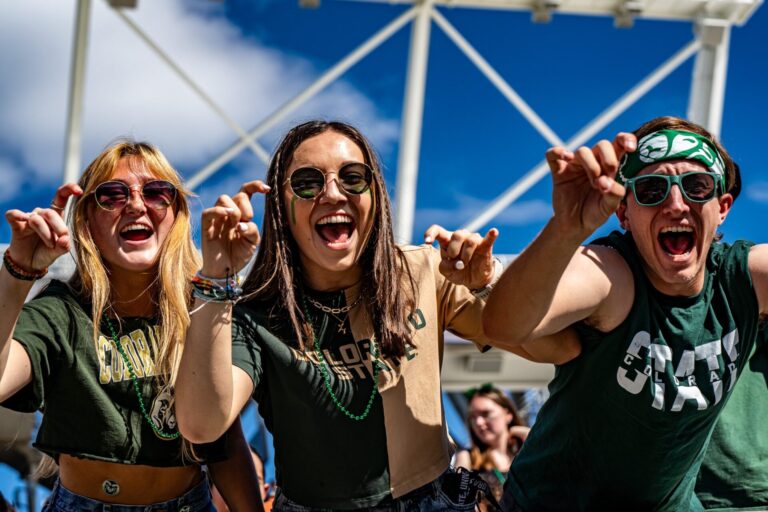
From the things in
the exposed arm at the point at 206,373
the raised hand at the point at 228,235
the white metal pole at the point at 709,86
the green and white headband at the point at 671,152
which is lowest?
the exposed arm at the point at 206,373

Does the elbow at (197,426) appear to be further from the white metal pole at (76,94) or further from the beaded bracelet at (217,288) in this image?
the white metal pole at (76,94)

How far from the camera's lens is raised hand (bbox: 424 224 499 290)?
8.67ft

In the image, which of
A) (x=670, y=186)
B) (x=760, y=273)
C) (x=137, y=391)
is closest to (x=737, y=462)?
(x=760, y=273)

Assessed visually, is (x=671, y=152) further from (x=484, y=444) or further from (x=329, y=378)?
(x=484, y=444)

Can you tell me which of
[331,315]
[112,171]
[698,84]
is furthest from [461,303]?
[698,84]

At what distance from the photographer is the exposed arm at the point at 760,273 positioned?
9.31ft

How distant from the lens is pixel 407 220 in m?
9.02

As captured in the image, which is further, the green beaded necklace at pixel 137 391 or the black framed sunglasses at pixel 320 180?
the green beaded necklace at pixel 137 391

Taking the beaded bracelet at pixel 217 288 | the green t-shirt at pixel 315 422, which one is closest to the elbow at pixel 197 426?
the green t-shirt at pixel 315 422

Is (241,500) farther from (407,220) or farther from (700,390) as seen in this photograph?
(407,220)

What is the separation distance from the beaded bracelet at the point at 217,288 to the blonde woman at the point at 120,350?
0.61 m

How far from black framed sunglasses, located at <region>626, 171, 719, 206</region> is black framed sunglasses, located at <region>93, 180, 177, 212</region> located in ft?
4.80

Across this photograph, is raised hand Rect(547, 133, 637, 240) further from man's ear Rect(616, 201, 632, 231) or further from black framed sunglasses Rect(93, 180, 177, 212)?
black framed sunglasses Rect(93, 180, 177, 212)

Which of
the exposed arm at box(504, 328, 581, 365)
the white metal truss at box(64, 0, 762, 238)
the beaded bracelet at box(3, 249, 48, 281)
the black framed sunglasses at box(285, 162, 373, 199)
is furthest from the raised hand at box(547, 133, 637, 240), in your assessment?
the white metal truss at box(64, 0, 762, 238)
